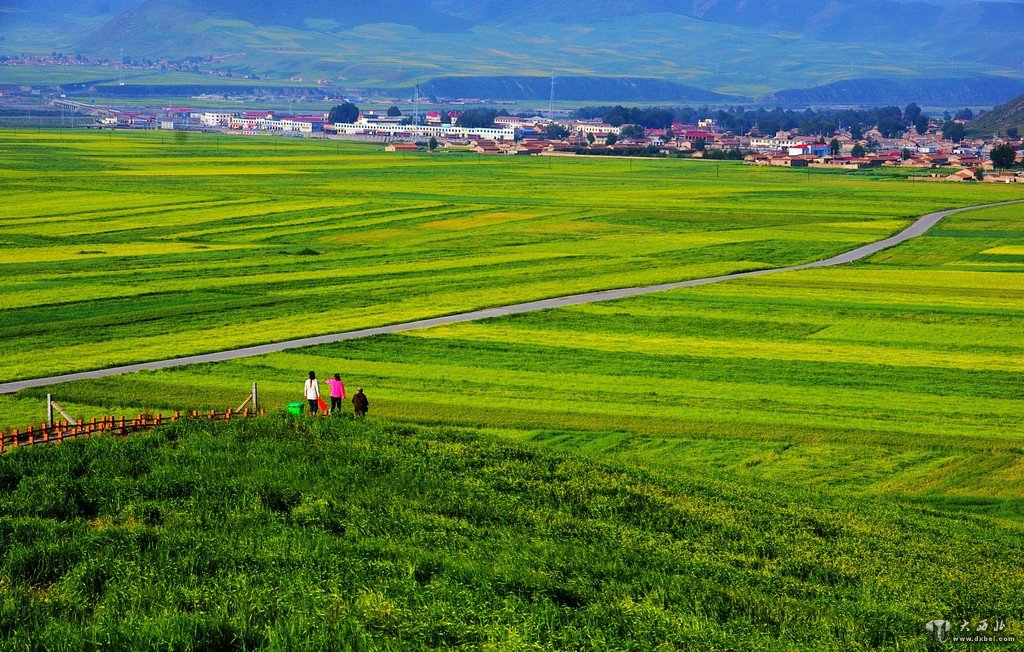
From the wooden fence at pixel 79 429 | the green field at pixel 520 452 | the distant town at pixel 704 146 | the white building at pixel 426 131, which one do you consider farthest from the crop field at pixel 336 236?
the white building at pixel 426 131

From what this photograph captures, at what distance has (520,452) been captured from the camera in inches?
867

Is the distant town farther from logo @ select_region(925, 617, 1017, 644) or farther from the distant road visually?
logo @ select_region(925, 617, 1017, 644)

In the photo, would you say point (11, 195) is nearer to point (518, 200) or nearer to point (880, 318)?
point (518, 200)

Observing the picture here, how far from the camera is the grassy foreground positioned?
1345cm

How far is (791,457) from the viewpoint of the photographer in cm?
2444

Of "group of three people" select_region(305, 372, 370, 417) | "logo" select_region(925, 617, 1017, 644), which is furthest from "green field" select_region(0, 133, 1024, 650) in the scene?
"group of three people" select_region(305, 372, 370, 417)

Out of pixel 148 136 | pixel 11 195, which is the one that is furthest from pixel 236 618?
pixel 148 136

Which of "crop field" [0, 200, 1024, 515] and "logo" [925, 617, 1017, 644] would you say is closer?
"logo" [925, 617, 1017, 644]

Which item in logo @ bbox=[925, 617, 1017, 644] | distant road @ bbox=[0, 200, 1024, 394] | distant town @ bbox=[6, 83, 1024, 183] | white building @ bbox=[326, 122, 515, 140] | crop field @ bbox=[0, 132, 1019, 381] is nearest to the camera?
logo @ bbox=[925, 617, 1017, 644]

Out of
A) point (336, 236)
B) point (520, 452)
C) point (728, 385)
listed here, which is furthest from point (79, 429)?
point (336, 236)

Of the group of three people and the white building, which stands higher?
the white building

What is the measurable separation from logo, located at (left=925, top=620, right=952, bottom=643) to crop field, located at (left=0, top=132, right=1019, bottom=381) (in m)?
21.2

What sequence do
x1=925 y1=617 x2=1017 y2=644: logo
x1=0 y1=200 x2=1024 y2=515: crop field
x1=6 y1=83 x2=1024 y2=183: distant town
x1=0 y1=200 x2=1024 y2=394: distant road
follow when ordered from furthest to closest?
x1=6 y1=83 x2=1024 y2=183: distant town
x1=0 y1=200 x2=1024 y2=394: distant road
x1=0 y1=200 x2=1024 y2=515: crop field
x1=925 y1=617 x2=1017 y2=644: logo

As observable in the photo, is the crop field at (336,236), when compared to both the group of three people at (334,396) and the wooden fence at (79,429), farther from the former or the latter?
the group of three people at (334,396)
